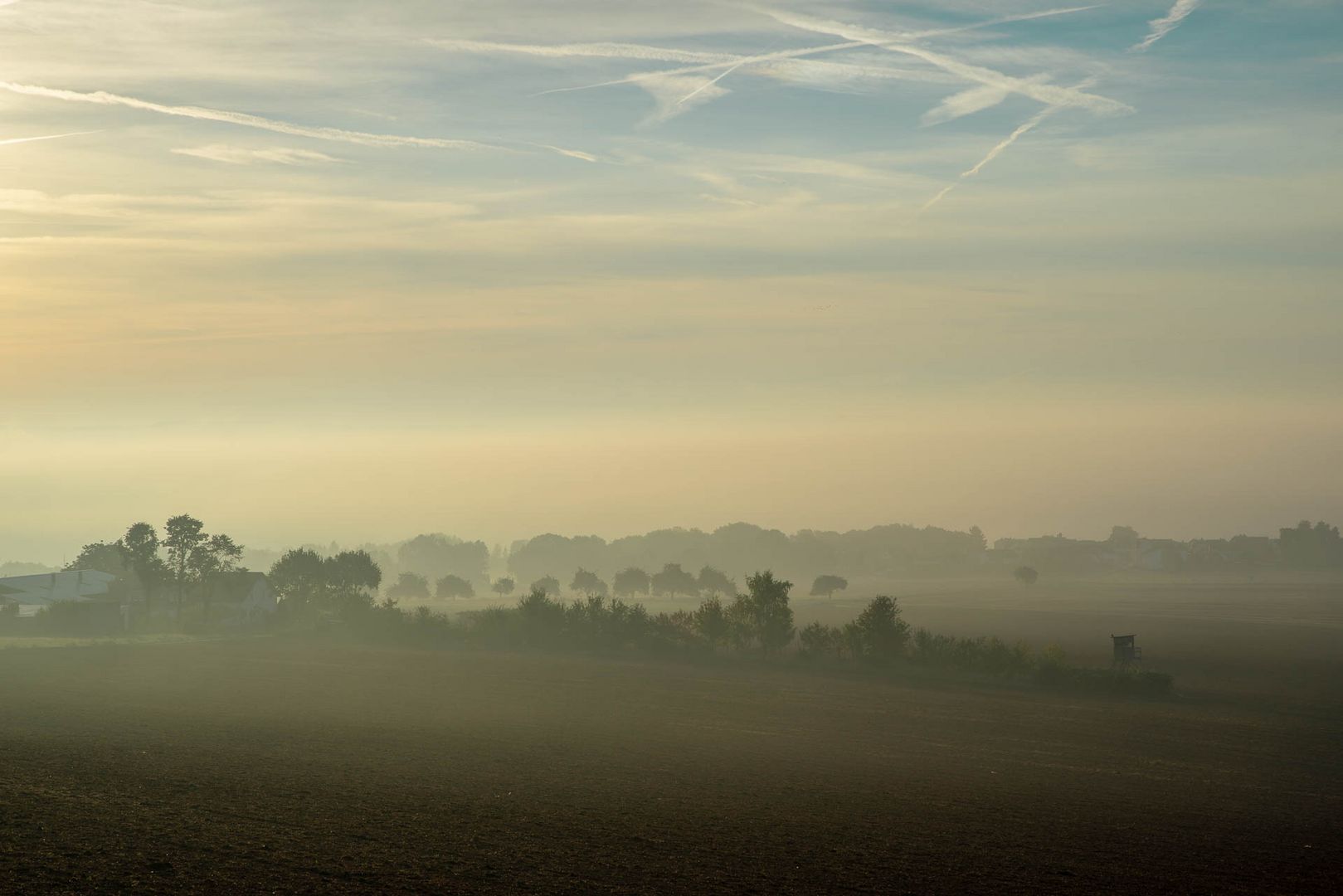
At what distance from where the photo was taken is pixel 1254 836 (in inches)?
1359

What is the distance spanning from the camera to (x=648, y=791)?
39281 millimetres

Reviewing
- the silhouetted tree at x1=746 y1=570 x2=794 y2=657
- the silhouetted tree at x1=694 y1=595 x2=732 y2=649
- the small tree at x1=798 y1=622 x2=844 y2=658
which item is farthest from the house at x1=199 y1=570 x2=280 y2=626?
the small tree at x1=798 y1=622 x2=844 y2=658

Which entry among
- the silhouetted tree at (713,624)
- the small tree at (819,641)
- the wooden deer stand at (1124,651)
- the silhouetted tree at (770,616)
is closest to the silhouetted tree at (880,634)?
the small tree at (819,641)

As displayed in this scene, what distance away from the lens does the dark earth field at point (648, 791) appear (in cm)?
2711

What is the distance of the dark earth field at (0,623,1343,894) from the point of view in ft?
88.9

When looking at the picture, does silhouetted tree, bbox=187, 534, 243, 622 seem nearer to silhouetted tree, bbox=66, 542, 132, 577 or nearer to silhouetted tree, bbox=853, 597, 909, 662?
silhouetted tree, bbox=66, 542, 132, 577

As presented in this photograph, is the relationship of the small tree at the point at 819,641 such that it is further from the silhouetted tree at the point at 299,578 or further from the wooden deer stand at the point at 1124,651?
the silhouetted tree at the point at 299,578

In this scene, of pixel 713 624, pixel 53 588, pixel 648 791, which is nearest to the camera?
pixel 648 791

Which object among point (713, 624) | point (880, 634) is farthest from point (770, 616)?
point (880, 634)

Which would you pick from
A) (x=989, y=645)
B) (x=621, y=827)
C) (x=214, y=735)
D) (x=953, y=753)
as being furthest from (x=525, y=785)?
(x=989, y=645)

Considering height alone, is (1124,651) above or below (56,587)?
below

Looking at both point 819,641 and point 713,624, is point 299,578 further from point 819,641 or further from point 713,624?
point 819,641

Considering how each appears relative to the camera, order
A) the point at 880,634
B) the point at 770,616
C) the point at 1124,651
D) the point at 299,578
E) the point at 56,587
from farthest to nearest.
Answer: the point at 299,578
the point at 56,587
the point at 770,616
the point at 880,634
the point at 1124,651

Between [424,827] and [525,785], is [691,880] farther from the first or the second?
[525,785]
